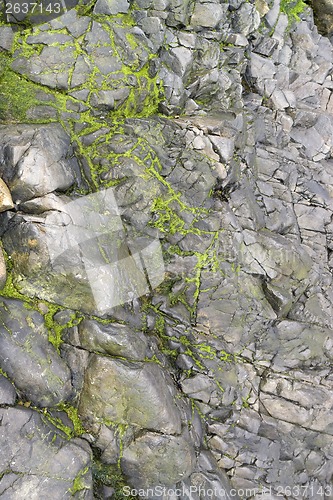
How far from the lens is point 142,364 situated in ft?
26.2

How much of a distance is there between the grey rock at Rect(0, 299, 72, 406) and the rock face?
0.9 inches

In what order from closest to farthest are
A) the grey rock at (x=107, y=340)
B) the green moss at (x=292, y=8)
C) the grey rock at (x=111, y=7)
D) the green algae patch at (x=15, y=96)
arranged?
the grey rock at (x=107, y=340)
the green algae patch at (x=15, y=96)
the grey rock at (x=111, y=7)
the green moss at (x=292, y=8)

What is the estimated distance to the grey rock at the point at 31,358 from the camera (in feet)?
24.3

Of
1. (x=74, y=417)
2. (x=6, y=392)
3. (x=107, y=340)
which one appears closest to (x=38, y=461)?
(x=74, y=417)

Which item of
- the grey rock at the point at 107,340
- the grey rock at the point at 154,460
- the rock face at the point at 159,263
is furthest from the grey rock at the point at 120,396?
the grey rock at the point at 154,460

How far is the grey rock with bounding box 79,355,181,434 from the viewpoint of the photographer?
307 inches

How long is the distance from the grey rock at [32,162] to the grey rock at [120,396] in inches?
107

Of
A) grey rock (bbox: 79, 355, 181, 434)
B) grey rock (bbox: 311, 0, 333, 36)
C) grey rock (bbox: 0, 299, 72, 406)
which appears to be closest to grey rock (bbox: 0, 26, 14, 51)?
grey rock (bbox: 0, 299, 72, 406)

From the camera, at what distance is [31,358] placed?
7.50 metres

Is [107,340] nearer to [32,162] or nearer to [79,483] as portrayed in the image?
[79,483]

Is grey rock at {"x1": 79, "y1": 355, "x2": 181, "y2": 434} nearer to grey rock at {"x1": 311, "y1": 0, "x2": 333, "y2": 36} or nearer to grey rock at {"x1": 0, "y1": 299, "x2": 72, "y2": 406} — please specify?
grey rock at {"x1": 0, "y1": 299, "x2": 72, "y2": 406}

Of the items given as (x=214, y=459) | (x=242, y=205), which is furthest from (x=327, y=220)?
(x=214, y=459)

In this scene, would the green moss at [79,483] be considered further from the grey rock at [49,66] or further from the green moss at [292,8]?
the green moss at [292,8]

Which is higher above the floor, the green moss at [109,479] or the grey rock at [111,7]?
the grey rock at [111,7]
